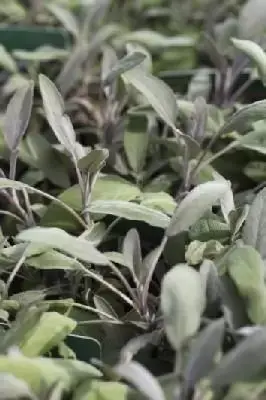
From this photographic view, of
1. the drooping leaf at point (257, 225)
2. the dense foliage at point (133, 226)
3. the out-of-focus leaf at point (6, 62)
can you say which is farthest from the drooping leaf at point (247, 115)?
the out-of-focus leaf at point (6, 62)

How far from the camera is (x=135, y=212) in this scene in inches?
23.2

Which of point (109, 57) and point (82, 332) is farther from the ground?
point (109, 57)

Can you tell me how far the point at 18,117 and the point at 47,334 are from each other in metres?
0.21

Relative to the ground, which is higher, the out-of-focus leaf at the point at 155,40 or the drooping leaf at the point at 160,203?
the out-of-focus leaf at the point at 155,40

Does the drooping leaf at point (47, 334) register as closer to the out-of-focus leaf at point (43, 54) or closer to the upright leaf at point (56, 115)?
the upright leaf at point (56, 115)

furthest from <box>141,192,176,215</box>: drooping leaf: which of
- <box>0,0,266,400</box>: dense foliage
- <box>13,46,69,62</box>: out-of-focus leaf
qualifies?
<box>13,46,69,62</box>: out-of-focus leaf

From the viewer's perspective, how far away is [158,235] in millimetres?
666

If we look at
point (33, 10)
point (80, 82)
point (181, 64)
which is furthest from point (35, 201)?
point (33, 10)

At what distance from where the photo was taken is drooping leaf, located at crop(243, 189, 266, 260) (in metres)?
0.57

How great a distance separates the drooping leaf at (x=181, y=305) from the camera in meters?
0.45

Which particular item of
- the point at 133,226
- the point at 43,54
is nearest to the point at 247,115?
the point at 133,226

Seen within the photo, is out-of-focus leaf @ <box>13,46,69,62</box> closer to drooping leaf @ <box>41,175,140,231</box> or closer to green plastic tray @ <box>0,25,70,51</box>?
green plastic tray @ <box>0,25,70,51</box>

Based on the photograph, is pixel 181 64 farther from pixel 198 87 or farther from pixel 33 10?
→ pixel 33 10

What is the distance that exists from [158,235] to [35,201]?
147 millimetres
